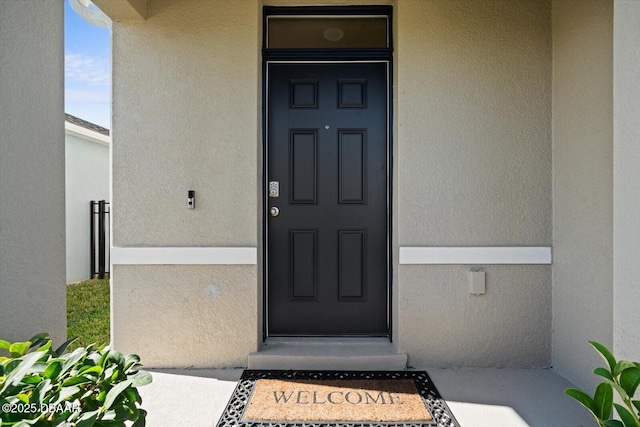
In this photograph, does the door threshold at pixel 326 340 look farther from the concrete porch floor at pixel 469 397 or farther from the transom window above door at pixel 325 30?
the transom window above door at pixel 325 30

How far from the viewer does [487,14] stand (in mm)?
2787

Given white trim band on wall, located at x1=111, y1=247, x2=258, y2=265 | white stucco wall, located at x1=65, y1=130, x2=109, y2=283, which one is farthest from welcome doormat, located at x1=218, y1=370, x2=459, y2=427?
white stucco wall, located at x1=65, y1=130, x2=109, y2=283

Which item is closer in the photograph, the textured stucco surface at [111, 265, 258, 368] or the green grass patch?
the textured stucco surface at [111, 265, 258, 368]

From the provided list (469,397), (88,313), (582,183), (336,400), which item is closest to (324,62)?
(582,183)

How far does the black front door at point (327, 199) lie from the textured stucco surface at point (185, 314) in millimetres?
296

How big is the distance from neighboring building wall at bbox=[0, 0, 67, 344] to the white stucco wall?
5.53 m

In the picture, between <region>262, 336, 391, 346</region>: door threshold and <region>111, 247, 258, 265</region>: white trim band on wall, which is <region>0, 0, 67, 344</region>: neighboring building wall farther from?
<region>262, 336, 391, 346</region>: door threshold

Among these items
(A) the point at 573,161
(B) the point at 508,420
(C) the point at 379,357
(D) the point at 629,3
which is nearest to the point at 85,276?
(C) the point at 379,357

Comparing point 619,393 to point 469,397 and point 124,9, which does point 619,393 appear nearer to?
point 469,397

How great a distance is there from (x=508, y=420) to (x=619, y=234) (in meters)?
1.21

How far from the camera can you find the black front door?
3010 mm

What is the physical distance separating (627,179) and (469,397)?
5.10ft

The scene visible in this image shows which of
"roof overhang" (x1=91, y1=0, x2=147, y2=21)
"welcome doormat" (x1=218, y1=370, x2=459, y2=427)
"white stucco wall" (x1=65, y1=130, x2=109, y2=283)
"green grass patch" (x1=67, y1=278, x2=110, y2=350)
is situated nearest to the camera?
"welcome doormat" (x1=218, y1=370, x2=459, y2=427)

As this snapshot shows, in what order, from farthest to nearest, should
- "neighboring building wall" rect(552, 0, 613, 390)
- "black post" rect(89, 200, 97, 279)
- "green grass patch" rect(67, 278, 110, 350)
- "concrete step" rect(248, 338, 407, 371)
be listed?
1. "black post" rect(89, 200, 97, 279)
2. "green grass patch" rect(67, 278, 110, 350)
3. "concrete step" rect(248, 338, 407, 371)
4. "neighboring building wall" rect(552, 0, 613, 390)
